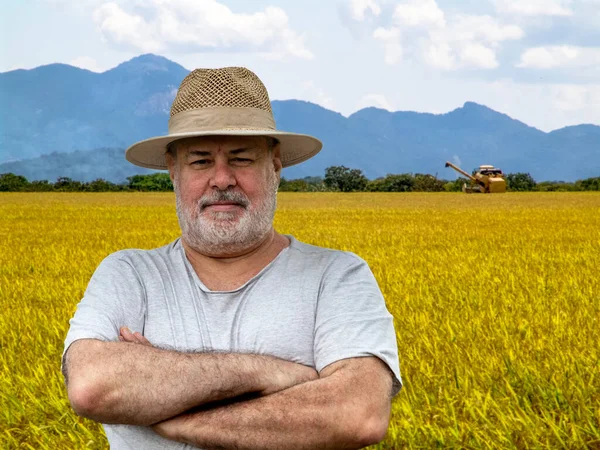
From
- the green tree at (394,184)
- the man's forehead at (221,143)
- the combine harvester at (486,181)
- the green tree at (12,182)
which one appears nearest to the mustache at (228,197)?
the man's forehead at (221,143)

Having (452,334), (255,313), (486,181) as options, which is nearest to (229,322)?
(255,313)

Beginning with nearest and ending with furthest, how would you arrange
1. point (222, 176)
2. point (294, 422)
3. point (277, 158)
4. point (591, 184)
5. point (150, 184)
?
point (294, 422) < point (222, 176) < point (277, 158) < point (591, 184) < point (150, 184)

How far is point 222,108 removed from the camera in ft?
8.88

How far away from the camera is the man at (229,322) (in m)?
2.43

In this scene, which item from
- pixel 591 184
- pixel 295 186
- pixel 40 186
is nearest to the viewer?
pixel 40 186

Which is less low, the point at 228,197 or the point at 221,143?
the point at 221,143

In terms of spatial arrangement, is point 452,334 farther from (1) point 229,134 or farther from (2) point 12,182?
A: (2) point 12,182

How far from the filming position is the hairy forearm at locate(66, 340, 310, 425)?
95.7 inches

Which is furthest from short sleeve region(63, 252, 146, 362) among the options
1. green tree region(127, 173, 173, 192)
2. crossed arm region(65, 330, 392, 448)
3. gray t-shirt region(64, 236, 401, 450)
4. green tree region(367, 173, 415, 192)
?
green tree region(367, 173, 415, 192)

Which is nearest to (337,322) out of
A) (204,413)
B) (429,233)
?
(204,413)

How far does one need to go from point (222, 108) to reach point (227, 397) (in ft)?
3.08

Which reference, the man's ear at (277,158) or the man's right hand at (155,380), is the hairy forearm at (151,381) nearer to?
the man's right hand at (155,380)

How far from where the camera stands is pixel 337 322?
2613 mm

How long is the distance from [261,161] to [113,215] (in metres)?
21.8
